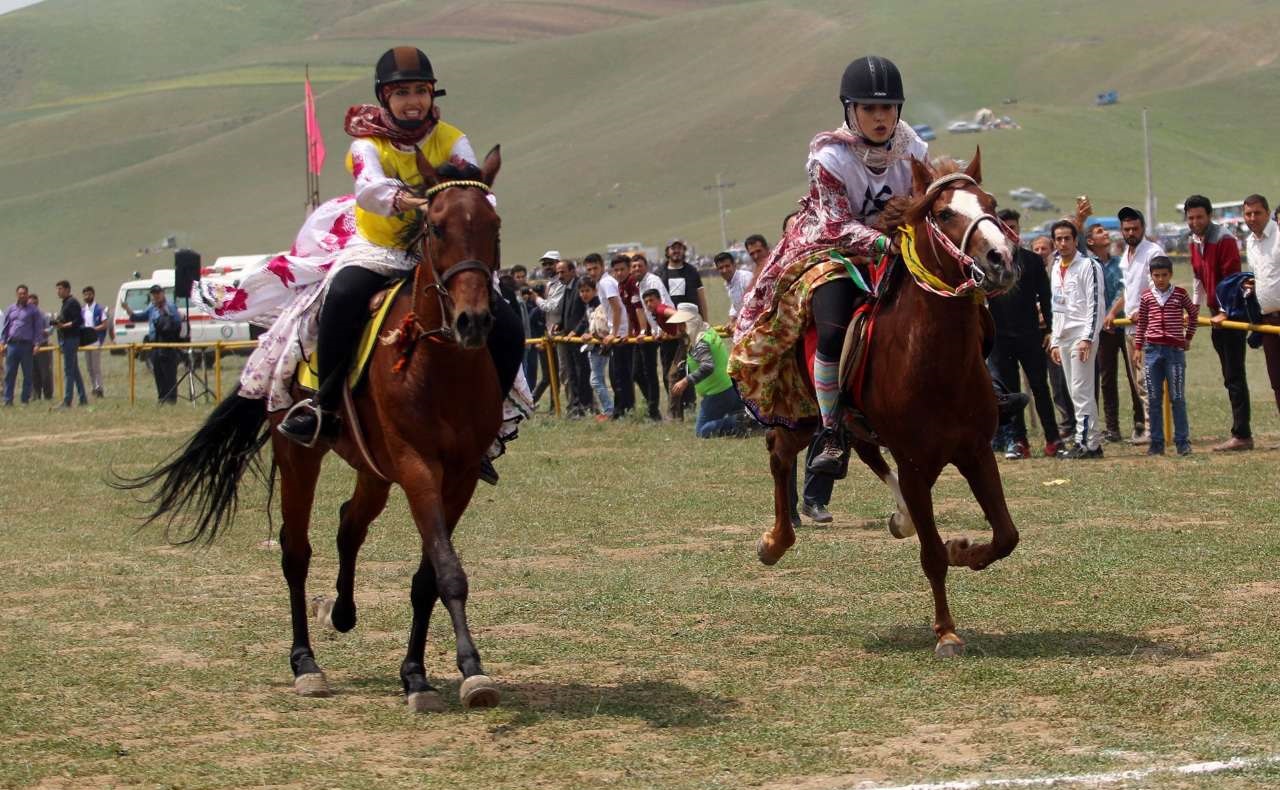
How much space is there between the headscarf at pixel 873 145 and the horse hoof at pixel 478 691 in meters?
3.52

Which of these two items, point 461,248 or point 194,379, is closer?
point 461,248

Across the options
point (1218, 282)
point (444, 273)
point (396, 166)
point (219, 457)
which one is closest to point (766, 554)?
point (219, 457)

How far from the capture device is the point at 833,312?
8.91 meters

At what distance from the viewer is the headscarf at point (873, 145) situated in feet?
29.6

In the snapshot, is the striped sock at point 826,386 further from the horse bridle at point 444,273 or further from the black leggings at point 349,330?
the horse bridle at point 444,273

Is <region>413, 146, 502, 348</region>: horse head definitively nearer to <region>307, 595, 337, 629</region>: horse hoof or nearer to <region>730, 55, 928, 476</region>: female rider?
<region>730, 55, 928, 476</region>: female rider

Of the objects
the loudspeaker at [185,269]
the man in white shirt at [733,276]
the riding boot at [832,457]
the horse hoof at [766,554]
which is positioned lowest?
the horse hoof at [766,554]

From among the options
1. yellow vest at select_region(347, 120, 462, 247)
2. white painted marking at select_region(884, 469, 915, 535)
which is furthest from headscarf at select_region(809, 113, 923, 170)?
yellow vest at select_region(347, 120, 462, 247)

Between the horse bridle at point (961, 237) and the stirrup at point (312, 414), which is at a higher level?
the horse bridle at point (961, 237)

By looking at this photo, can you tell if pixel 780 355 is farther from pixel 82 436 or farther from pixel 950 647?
pixel 82 436

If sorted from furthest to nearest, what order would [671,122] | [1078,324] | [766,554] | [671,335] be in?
[671,122]
[671,335]
[1078,324]
[766,554]

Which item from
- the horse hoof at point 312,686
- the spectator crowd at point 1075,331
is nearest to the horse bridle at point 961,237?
the horse hoof at point 312,686

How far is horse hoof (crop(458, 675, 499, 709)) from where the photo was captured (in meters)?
7.02

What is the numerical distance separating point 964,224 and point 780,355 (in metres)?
1.86
